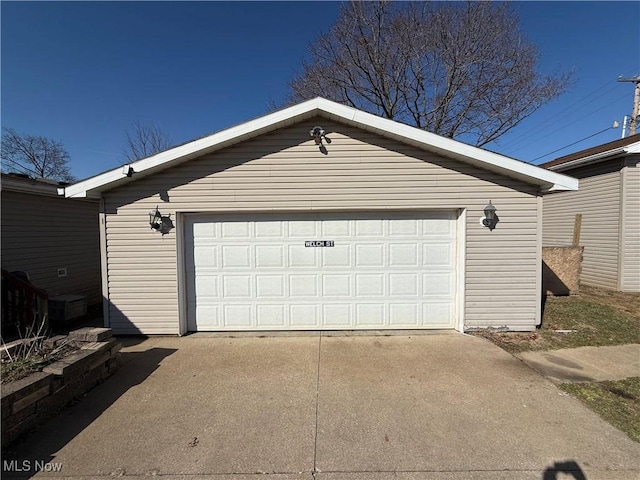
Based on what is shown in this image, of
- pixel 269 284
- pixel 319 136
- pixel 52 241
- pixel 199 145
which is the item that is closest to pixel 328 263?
pixel 269 284

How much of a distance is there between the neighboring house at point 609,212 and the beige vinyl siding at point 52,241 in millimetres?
13594

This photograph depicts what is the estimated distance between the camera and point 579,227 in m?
9.46

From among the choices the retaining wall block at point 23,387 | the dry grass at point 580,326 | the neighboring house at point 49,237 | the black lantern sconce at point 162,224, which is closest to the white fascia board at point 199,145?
the black lantern sconce at point 162,224

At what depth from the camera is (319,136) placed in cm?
533

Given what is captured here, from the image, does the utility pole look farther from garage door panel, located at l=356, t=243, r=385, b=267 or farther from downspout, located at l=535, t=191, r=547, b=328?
garage door panel, located at l=356, t=243, r=385, b=267

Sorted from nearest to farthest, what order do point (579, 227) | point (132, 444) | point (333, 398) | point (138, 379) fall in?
point (132, 444) < point (333, 398) < point (138, 379) < point (579, 227)

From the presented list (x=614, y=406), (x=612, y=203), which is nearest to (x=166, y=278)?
(x=614, y=406)

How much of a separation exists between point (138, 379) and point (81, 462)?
57.6 inches

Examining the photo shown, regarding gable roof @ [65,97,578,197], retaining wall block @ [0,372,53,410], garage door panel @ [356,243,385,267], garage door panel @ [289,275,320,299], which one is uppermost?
gable roof @ [65,97,578,197]

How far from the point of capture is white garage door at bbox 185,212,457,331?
5633 mm

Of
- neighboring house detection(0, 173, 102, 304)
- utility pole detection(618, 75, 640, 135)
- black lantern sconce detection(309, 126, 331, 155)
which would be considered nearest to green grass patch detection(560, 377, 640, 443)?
black lantern sconce detection(309, 126, 331, 155)

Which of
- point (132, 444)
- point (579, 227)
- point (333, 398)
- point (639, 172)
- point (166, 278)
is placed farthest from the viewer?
point (579, 227)

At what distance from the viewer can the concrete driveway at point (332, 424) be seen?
8.00ft

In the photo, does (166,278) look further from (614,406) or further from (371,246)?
(614,406)
